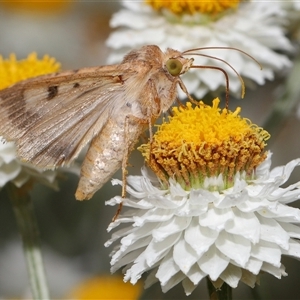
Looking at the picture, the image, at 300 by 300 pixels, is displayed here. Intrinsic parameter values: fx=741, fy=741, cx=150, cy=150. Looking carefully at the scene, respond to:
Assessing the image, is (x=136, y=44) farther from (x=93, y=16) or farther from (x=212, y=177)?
(x=93, y=16)

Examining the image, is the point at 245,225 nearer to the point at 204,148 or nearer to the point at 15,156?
the point at 204,148

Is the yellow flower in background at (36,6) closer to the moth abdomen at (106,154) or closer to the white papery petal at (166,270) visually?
the moth abdomen at (106,154)

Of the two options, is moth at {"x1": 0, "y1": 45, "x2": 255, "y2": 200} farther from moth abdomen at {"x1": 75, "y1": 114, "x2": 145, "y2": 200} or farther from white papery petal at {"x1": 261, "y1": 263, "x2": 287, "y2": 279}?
white papery petal at {"x1": 261, "y1": 263, "x2": 287, "y2": 279}

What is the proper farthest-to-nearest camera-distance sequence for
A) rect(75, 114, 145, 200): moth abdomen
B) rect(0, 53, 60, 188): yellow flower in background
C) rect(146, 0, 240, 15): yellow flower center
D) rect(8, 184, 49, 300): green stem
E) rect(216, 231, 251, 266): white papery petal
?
rect(146, 0, 240, 15): yellow flower center < rect(0, 53, 60, 188): yellow flower in background < rect(8, 184, 49, 300): green stem < rect(75, 114, 145, 200): moth abdomen < rect(216, 231, 251, 266): white papery petal

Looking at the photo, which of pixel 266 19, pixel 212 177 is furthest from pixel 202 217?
pixel 266 19

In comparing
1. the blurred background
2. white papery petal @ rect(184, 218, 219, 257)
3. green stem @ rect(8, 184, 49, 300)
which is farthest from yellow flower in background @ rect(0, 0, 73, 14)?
white papery petal @ rect(184, 218, 219, 257)

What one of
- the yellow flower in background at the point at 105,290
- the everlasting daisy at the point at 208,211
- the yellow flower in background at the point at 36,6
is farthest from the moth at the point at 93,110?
the yellow flower in background at the point at 36,6
